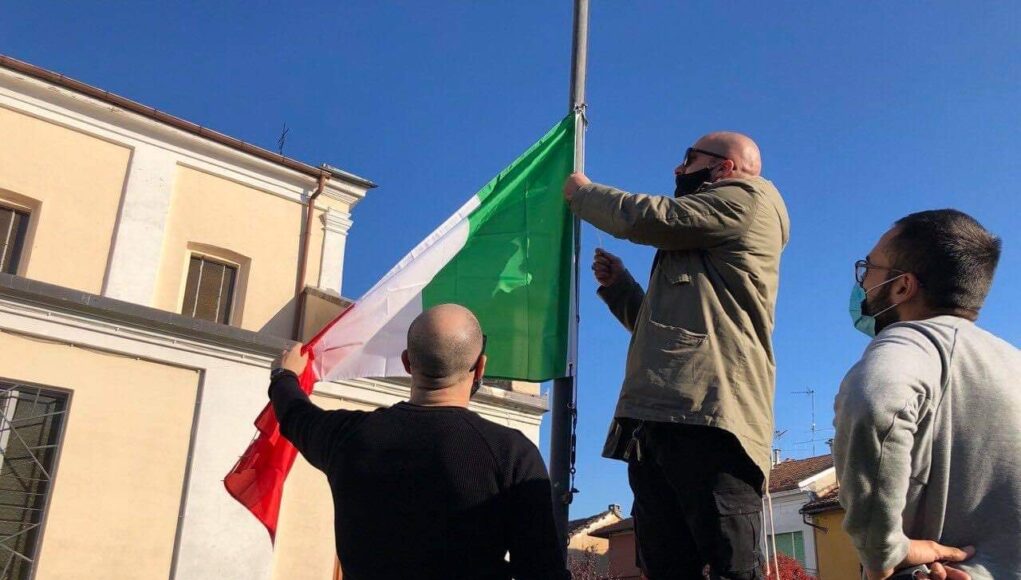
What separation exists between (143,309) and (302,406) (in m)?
10.5

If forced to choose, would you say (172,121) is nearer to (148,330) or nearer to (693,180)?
(148,330)

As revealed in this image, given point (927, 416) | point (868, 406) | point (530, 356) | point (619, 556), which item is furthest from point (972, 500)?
point (619, 556)

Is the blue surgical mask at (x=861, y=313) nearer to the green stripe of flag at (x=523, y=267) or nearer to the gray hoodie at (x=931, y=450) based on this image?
the gray hoodie at (x=931, y=450)

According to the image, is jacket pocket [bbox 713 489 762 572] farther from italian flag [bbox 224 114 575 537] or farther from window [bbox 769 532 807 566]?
window [bbox 769 532 807 566]

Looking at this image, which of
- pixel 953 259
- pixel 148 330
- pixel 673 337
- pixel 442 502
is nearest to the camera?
pixel 953 259

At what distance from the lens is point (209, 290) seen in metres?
15.0

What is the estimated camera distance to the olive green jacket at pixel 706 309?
316 cm

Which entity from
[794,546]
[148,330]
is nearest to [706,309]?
[148,330]

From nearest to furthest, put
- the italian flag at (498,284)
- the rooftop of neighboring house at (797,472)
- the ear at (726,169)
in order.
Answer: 1. the ear at (726,169)
2. the italian flag at (498,284)
3. the rooftop of neighboring house at (797,472)

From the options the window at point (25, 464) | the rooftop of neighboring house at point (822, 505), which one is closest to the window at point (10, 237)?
the window at point (25, 464)

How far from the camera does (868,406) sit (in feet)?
7.11

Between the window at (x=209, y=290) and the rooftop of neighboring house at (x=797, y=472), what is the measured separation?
849 inches

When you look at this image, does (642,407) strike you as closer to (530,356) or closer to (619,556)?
(530,356)

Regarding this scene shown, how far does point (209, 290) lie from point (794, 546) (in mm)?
22891
